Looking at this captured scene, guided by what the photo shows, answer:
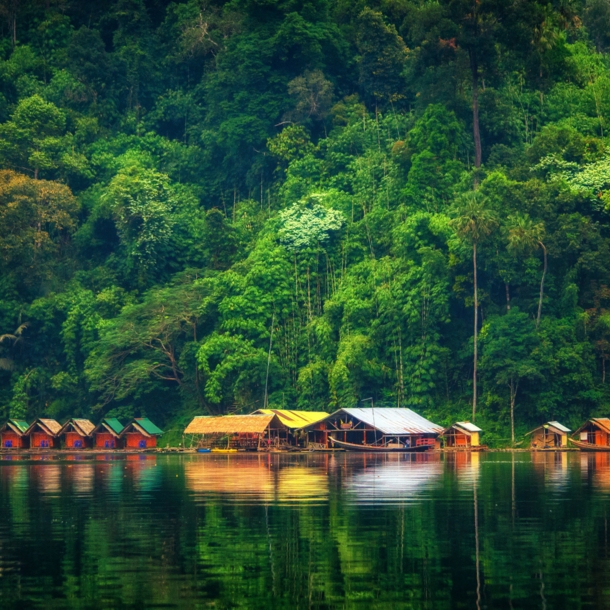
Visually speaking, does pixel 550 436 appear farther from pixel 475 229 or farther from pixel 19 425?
pixel 19 425

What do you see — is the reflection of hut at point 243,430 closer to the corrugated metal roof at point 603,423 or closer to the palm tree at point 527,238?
the palm tree at point 527,238

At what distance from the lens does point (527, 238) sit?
68312 mm

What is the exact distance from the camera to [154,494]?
34.7 metres

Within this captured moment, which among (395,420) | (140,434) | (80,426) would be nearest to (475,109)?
(395,420)

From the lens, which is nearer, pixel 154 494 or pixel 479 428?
pixel 154 494

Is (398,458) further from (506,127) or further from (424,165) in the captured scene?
(506,127)

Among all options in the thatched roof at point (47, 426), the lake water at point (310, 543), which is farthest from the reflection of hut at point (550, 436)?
the thatched roof at point (47, 426)

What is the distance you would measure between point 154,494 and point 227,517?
787 cm

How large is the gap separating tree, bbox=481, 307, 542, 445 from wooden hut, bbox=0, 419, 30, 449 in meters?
28.1

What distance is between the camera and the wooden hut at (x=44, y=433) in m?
76.6

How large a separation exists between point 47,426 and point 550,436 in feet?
97.5

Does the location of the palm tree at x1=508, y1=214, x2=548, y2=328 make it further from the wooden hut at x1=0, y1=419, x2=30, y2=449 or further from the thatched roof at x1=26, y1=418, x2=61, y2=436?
the wooden hut at x1=0, y1=419, x2=30, y2=449

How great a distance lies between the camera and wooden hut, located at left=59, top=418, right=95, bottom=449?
75.8 m

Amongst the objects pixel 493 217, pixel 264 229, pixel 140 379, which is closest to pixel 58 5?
pixel 264 229
